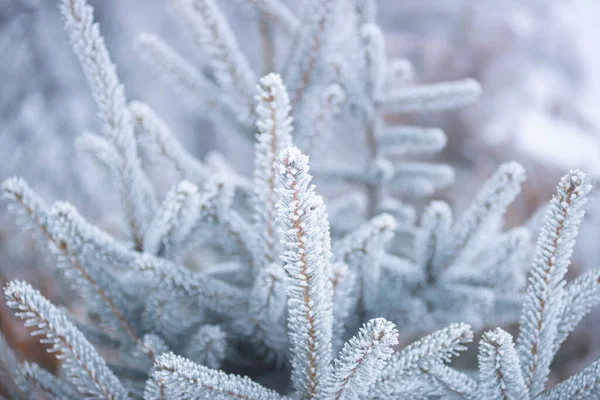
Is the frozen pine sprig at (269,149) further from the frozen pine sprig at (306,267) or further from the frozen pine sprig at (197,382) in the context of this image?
the frozen pine sprig at (197,382)

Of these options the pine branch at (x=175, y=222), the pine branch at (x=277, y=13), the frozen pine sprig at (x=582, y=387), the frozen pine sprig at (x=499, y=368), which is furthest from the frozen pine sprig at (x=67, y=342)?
the pine branch at (x=277, y=13)

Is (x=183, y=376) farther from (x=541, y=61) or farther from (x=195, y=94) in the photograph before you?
(x=541, y=61)

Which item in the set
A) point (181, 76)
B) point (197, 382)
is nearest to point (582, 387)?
point (197, 382)

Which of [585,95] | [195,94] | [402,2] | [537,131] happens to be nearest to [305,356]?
[195,94]

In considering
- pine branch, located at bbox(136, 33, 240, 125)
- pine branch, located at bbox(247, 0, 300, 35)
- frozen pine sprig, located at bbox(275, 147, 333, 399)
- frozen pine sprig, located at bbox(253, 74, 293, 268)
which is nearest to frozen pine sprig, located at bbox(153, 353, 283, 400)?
frozen pine sprig, located at bbox(275, 147, 333, 399)

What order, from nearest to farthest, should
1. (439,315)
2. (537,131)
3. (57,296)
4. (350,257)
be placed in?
(350,257), (439,315), (57,296), (537,131)

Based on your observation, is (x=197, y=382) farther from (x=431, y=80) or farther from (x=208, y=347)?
(x=431, y=80)
